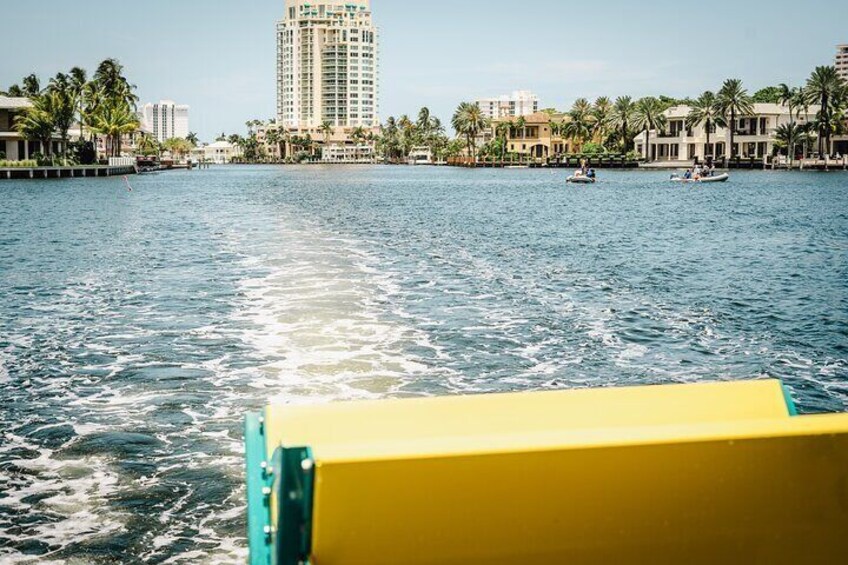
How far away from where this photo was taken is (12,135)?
107 meters

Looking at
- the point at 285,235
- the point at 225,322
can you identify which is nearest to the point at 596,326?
the point at 225,322

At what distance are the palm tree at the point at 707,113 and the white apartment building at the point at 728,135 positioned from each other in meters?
1.65

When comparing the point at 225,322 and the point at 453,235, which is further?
the point at 453,235

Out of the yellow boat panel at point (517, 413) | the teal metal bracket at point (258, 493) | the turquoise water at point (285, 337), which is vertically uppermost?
the yellow boat panel at point (517, 413)

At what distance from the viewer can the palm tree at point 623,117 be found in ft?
536

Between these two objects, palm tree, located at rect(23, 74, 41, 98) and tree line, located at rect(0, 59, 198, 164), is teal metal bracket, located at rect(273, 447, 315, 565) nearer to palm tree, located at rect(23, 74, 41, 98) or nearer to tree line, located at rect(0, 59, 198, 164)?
tree line, located at rect(0, 59, 198, 164)

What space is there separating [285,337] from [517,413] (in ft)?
34.2

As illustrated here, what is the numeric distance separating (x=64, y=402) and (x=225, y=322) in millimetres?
5895

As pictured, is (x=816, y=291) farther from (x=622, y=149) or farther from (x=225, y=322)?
(x=622, y=149)

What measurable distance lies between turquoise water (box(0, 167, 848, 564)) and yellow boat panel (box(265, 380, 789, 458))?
2.22m

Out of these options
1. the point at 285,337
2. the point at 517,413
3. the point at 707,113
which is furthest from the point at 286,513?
the point at 707,113

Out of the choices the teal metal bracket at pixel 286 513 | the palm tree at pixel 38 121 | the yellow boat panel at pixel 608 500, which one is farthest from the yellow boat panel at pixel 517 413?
the palm tree at pixel 38 121

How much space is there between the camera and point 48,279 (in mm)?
24641

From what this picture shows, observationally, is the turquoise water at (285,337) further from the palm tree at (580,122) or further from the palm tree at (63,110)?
the palm tree at (580,122)
